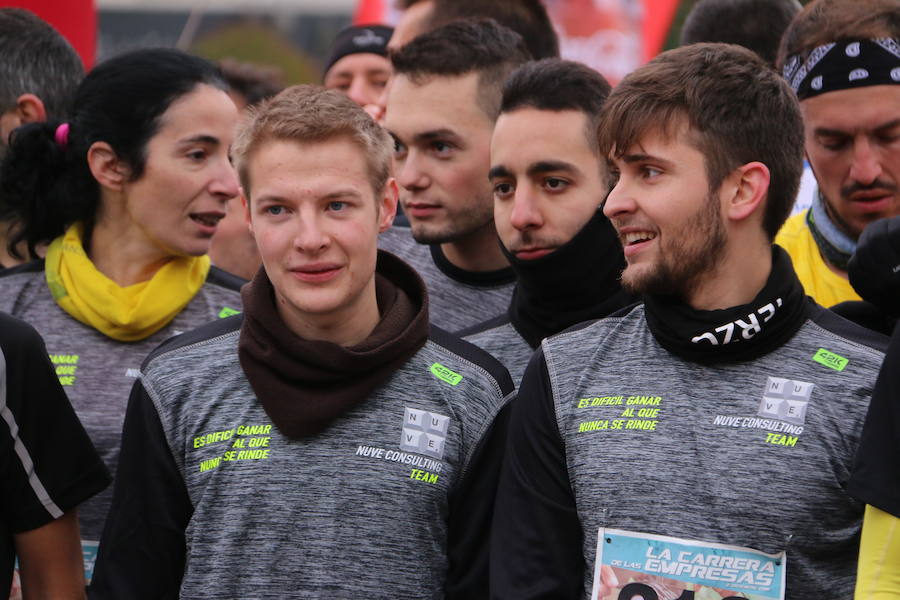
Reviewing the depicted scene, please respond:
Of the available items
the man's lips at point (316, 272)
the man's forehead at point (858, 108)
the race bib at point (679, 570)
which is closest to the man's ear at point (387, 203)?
the man's lips at point (316, 272)

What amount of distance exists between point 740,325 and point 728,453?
30 cm

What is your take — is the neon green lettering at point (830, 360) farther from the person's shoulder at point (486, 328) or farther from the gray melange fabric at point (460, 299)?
the gray melange fabric at point (460, 299)

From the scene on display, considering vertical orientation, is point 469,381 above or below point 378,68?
below

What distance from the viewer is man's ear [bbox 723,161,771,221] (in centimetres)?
334

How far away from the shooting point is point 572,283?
398cm

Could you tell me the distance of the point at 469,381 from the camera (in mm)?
3557

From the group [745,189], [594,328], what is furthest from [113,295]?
[745,189]

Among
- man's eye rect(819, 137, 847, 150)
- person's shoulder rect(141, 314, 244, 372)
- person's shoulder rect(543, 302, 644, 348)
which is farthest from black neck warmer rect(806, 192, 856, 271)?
person's shoulder rect(141, 314, 244, 372)

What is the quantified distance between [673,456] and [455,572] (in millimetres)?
639

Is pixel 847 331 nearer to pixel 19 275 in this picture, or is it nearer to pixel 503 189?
pixel 503 189

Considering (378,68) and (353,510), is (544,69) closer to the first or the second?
(353,510)

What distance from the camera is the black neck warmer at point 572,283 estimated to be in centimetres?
395

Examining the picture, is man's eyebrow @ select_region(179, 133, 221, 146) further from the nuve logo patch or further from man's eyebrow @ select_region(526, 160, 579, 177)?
the nuve logo patch

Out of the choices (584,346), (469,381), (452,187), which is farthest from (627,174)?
(452,187)
